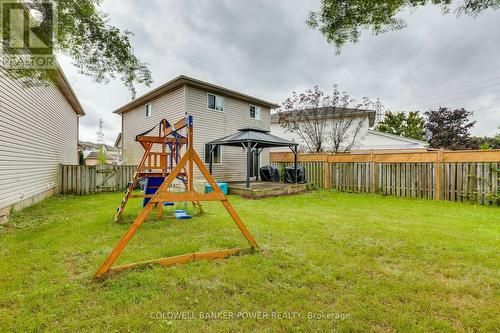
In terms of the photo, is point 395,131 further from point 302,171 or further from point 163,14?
point 163,14

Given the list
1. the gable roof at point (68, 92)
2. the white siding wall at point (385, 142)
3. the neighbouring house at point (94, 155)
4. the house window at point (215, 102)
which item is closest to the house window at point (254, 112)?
the house window at point (215, 102)

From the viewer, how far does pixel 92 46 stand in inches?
166

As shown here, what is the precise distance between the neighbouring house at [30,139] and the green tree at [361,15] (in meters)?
5.88

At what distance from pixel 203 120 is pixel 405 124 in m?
31.4

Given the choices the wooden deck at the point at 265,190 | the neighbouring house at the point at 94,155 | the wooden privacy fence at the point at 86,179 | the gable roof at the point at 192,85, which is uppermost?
the gable roof at the point at 192,85

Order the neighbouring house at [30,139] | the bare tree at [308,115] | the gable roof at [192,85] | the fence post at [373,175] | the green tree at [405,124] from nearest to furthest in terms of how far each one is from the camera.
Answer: the neighbouring house at [30,139] < the fence post at [373,175] < the gable roof at [192,85] < the bare tree at [308,115] < the green tree at [405,124]

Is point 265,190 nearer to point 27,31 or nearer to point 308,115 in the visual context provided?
point 27,31

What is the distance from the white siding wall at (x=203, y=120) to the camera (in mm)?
11781

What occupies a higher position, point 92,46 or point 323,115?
point 323,115

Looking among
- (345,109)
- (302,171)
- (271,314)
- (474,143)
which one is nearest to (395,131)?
(474,143)

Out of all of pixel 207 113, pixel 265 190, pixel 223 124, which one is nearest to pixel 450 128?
pixel 223 124

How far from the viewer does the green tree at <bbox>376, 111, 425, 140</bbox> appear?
31.5 meters

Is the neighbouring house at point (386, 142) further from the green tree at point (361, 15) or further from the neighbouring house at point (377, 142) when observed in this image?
the green tree at point (361, 15)

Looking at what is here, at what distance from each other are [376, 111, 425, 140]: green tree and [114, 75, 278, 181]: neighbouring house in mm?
24823
